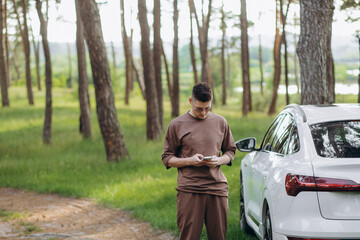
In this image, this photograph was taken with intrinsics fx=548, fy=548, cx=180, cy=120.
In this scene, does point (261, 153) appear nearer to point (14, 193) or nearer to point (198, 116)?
point (198, 116)

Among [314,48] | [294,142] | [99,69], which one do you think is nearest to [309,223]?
[294,142]

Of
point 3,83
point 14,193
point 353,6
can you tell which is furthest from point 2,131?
point 353,6

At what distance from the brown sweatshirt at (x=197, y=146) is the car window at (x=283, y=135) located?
749mm

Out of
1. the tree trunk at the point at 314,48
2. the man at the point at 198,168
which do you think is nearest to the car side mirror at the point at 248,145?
the man at the point at 198,168

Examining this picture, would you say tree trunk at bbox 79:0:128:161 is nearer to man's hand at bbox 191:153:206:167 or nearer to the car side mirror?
the car side mirror

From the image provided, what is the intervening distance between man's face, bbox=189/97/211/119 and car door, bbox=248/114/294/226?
0.90 meters

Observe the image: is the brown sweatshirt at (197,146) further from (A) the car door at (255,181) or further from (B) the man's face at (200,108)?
(A) the car door at (255,181)

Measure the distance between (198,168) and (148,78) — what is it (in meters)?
15.6

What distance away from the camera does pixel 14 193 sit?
1309 centimetres

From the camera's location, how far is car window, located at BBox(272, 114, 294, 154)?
18.0 ft

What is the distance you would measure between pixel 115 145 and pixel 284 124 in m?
10.7

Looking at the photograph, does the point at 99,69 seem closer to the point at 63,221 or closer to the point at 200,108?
the point at 63,221

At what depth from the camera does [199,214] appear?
5.09 m

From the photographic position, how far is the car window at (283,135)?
5500 mm
